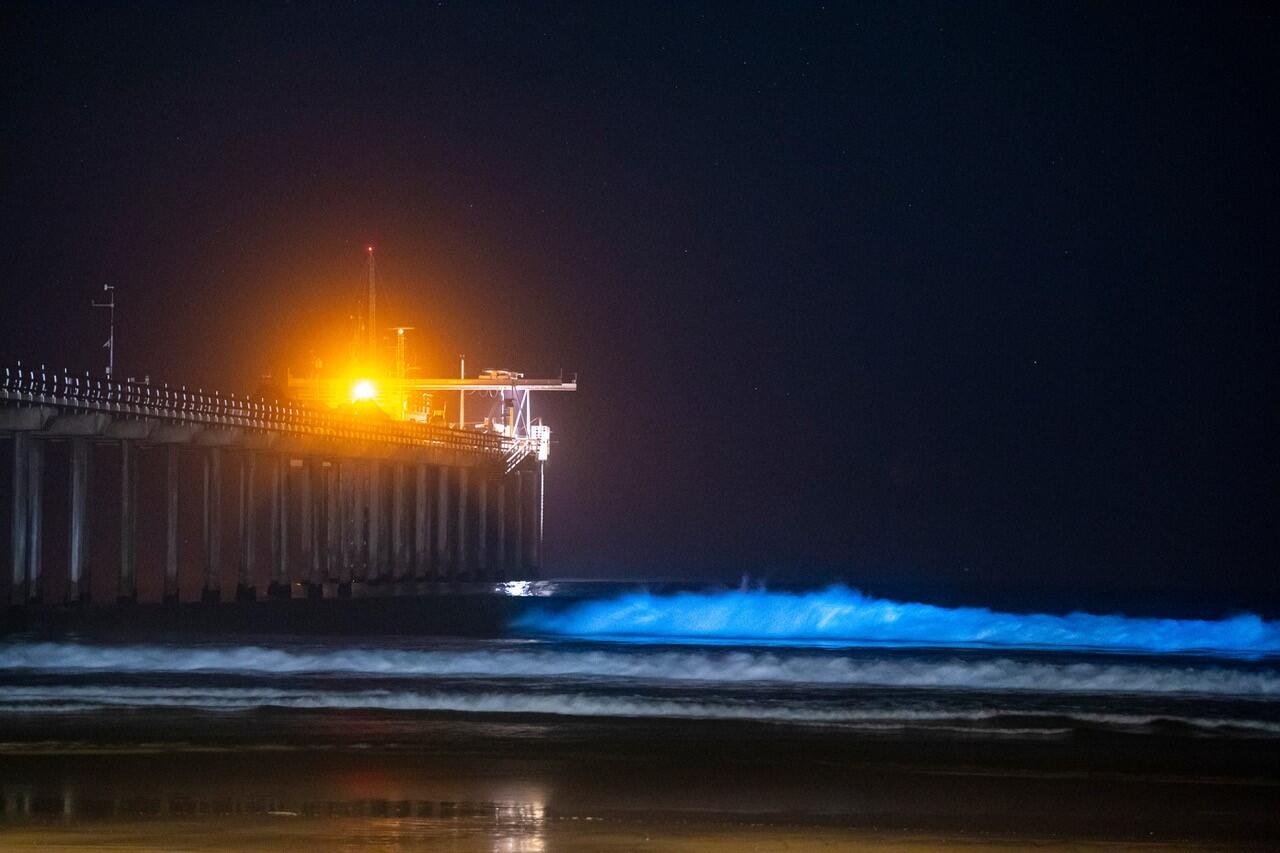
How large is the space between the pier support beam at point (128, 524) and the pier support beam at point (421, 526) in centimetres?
2564

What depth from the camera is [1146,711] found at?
2306cm

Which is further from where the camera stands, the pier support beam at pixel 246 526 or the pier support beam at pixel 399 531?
the pier support beam at pixel 399 531

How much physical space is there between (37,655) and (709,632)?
92.7ft

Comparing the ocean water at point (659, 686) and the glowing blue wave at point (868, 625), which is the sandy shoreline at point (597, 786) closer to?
the ocean water at point (659, 686)

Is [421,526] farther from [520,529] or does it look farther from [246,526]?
[246,526]

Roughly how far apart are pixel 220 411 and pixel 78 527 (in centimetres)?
1160

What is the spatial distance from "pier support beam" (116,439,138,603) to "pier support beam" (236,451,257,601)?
6930 mm

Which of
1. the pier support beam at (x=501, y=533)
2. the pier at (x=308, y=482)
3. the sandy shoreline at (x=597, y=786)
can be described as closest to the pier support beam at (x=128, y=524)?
the pier at (x=308, y=482)

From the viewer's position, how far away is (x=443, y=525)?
81.2m

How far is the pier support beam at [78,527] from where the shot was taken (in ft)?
151

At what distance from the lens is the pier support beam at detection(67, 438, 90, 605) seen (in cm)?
4600

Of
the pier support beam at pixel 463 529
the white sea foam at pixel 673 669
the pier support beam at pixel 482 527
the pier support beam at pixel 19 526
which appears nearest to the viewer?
the white sea foam at pixel 673 669

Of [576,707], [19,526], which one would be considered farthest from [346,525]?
[576,707]

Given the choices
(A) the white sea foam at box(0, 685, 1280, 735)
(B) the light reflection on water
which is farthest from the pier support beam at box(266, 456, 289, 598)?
(B) the light reflection on water
